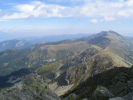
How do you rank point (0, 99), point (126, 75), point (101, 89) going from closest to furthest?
point (101, 89)
point (0, 99)
point (126, 75)

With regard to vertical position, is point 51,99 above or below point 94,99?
below

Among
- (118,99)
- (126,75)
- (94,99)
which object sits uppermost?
(118,99)

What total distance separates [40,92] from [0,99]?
11.2 m

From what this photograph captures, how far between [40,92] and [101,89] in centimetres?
1948

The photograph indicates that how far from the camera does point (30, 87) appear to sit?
4828 centimetres

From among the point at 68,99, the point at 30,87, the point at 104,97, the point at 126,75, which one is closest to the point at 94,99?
the point at 104,97

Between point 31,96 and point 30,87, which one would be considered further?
point 30,87

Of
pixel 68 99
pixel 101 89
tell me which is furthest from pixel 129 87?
pixel 68 99

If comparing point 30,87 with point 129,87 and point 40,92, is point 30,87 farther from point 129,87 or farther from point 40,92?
point 129,87

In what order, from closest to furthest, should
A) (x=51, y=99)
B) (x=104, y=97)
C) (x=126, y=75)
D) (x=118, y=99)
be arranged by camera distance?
(x=118, y=99), (x=104, y=97), (x=51, y=99), (x=126, y=75)

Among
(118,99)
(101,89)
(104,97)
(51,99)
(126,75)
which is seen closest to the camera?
(118,99)

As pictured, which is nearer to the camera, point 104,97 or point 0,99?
point 104,97

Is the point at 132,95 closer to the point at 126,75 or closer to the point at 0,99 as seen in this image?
the point at 0,99

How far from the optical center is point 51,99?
150ft
